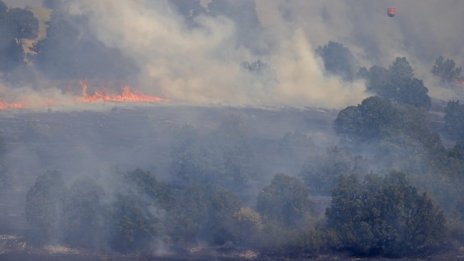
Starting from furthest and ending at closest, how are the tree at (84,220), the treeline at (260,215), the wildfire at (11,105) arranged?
the wildfire at (11,105) < the treeline at (260,215) < the tree at (84,220)

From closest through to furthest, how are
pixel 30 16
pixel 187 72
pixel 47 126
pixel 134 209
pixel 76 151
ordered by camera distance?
pixel 134 209, pixel 76 151, pixel 47 126, pixel 187 72, pixel 30 16

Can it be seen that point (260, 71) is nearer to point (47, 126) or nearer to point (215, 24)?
point (215, 24)

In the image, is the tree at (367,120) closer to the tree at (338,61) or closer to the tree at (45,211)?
the tree at (45,211)

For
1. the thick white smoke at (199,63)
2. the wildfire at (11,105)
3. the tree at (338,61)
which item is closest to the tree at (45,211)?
the wildfire at (11,105)

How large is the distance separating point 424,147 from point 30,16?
60828 millimetres

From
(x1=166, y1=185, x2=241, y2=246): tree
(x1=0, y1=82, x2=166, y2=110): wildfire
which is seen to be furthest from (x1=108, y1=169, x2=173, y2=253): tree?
(x1=0, y1=82, x2=166, y2=110): wildfire

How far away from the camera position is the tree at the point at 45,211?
152ft

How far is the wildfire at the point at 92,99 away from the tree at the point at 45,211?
3761 centimetres

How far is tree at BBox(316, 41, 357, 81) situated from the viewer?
10506 cm

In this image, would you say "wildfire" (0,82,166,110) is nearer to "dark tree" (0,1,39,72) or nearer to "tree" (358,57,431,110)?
"dark tree" (0,1,39,72)

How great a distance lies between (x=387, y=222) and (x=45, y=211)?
2005cm

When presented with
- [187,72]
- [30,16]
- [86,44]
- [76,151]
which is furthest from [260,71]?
[76,151]

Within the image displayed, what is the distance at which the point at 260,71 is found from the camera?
99125 millimetres

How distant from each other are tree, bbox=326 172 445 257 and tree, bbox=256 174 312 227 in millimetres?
2229
